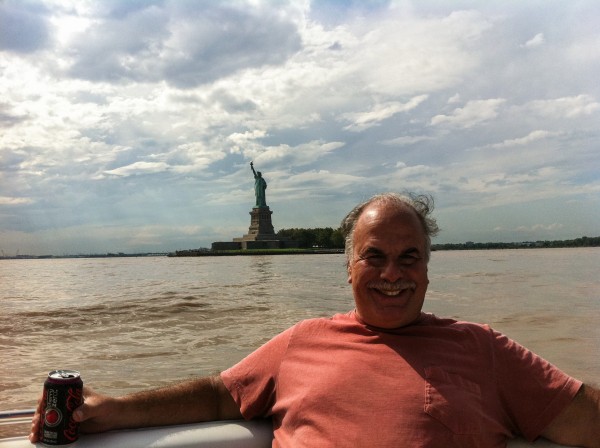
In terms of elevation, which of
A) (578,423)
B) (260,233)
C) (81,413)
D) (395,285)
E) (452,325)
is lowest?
(578,423)

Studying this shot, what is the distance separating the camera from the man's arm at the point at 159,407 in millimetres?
1669

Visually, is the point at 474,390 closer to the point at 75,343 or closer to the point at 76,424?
the point at 76,424

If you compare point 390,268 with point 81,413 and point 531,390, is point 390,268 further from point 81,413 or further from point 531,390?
point 81,413

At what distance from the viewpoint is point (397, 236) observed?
2.02 meters

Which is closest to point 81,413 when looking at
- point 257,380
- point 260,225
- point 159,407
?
point 159,407

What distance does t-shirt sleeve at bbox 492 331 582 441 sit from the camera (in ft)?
5.73

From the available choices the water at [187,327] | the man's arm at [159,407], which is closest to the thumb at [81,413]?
the man's arm at [159,407]

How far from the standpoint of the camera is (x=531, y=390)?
177 cm

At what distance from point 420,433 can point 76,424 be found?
106 cm

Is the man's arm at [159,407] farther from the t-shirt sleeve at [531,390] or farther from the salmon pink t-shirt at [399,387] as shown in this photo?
the t-shirt sleeve at [531,390]

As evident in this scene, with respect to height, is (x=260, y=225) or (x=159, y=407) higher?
(x=260, y=225)

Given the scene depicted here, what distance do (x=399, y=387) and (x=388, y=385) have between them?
0.04 meters

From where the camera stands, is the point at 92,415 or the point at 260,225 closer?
the point at 92,415

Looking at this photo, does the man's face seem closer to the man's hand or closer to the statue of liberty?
the man's hand
